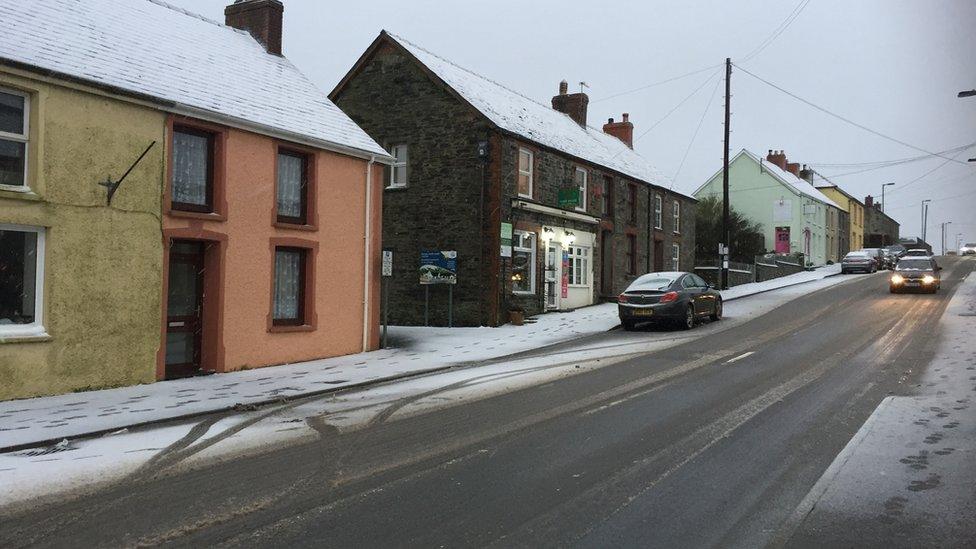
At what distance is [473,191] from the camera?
21875 mm

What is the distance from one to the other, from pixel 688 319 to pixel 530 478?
45.9 feet

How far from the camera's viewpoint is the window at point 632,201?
3042 centimetres

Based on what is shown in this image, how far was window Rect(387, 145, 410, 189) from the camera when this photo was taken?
2338cm

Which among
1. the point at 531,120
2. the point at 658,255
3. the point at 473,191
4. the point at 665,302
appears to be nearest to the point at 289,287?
the point at 473,191

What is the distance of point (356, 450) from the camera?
6.95 m

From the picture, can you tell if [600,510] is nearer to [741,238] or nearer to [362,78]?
[362,78]

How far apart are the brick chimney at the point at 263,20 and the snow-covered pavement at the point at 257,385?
8.47 meters

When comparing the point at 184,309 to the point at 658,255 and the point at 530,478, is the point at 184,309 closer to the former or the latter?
the point at 530,478

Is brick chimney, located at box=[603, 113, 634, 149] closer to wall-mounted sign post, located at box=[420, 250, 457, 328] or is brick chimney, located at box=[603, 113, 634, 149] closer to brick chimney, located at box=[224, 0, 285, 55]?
wall-mounted sign post, located at box=[420, 250, 457, 328]

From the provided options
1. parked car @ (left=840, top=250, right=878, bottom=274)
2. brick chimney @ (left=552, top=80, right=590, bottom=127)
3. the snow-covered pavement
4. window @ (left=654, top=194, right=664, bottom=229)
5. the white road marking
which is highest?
brick chimney @ (left=552, top=80, right=590, bottom=127)

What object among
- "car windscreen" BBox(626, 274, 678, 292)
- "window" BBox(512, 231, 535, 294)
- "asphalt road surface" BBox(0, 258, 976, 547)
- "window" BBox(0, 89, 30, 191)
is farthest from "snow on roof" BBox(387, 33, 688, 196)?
"asphalt road surface" BBox(0, 258, 976, 547)

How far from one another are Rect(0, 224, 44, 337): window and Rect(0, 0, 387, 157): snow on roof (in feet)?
8.28

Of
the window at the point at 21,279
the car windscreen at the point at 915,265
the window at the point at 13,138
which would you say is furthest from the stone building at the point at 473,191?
the window at the point at 13,138

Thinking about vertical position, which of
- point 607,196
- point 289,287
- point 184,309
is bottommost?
point 184,309
